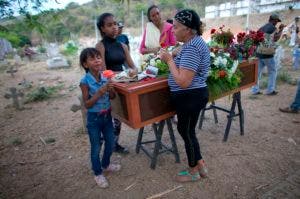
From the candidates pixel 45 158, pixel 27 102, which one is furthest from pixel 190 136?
pixel 27 102

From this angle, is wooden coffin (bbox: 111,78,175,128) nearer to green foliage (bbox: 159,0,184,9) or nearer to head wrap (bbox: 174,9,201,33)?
head wrap (bbox: 174,9,201,33)

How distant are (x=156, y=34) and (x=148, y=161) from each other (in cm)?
208

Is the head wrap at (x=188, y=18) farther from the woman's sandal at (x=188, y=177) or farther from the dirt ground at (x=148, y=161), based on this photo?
the dirt ground at (x=148, y=161)

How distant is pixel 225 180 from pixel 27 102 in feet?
Result: 21.3

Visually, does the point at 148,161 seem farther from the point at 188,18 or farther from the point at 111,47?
the point at 188,18

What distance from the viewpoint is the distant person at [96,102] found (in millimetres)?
2789

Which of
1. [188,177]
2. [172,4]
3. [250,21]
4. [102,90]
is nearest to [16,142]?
[102,90]

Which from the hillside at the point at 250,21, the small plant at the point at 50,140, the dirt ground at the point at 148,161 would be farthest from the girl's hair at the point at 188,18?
the hillside at the point at 250,21

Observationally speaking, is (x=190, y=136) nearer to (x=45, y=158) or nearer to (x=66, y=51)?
(x=45, y=158)

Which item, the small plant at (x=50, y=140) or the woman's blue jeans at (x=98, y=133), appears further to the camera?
the small plant at (x=50, y=140)

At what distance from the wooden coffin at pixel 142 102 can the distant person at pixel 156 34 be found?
143cm

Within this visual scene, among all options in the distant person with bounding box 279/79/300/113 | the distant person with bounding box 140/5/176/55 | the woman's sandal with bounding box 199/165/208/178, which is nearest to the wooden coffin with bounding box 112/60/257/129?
the woman's sandal with bounding box 199/165/208/178

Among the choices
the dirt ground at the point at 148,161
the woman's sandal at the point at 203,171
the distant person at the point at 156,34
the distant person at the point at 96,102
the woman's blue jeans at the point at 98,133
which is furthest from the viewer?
the distant person at the point at 156,34

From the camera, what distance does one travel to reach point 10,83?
11.4 meters
